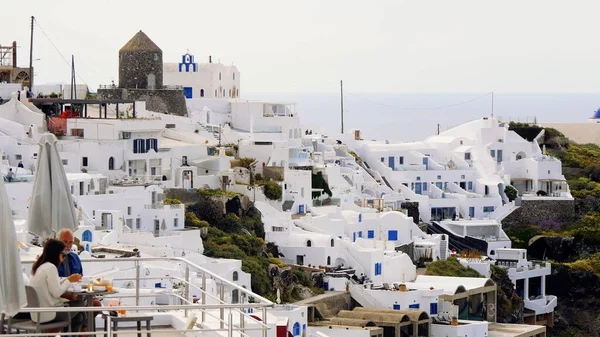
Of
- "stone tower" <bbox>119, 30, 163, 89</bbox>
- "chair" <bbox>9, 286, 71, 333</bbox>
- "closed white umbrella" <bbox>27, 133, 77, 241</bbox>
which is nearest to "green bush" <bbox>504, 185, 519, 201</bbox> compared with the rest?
"stone tower" <bbox>119, 30, 163, 89</bbox>

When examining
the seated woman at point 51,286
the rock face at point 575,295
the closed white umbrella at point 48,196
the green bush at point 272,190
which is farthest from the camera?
the rock face at point 575,295

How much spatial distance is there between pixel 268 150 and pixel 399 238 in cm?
573

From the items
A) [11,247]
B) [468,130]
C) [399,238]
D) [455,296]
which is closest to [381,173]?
[468,130]

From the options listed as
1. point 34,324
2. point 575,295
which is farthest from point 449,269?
point 34,324

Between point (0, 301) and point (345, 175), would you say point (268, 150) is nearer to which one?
point (345, 175)

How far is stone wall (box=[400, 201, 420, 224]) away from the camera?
171ft

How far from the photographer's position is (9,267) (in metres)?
10.2

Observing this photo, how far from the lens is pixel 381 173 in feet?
184

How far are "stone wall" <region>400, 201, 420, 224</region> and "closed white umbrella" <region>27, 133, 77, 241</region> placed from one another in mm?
37487

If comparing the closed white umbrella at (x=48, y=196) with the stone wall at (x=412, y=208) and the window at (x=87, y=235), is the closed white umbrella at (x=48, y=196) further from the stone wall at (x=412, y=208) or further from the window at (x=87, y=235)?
the stone wall at (x=412, y=208)

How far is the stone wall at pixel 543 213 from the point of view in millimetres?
54531

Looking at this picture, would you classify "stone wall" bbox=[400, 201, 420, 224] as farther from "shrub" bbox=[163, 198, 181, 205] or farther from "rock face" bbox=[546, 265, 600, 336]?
"shrub" bbox=[163, 198, 181, 205]

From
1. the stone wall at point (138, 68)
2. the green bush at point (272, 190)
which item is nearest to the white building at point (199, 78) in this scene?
the stone wall at point (138, 68)

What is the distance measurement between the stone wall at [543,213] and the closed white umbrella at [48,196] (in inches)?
1595
